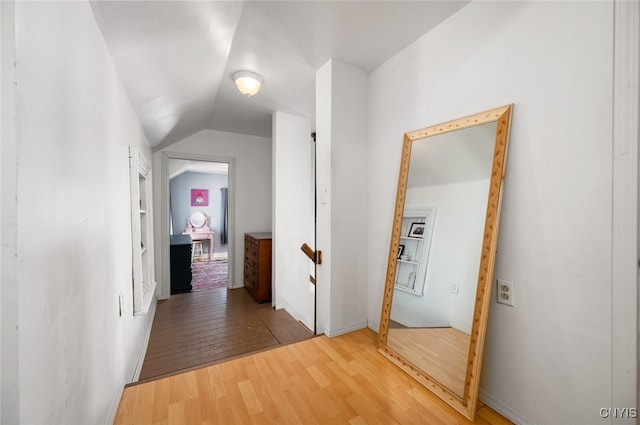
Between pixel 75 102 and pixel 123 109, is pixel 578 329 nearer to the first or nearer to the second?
pixel 75 102

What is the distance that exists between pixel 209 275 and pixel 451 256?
193 inches

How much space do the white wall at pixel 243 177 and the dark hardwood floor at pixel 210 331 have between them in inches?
32.5

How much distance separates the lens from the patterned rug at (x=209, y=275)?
450 cm

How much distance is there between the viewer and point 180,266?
4008 millimetres

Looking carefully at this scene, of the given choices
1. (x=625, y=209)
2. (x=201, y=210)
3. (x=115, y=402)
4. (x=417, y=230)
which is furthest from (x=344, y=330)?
(x=201, y=210)

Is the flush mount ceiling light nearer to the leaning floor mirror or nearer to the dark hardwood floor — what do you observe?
the leaning floor mirror

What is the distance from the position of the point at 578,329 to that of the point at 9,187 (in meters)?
1.95

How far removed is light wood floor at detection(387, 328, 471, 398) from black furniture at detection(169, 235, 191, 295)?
3481mm

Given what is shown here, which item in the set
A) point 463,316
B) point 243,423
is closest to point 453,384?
point 463,316

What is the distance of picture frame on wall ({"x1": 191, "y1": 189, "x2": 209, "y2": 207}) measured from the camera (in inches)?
277

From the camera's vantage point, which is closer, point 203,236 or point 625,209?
point 625,209

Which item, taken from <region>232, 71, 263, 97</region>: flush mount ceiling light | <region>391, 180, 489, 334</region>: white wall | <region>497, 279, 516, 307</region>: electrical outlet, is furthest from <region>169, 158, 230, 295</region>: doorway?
<region>497, 279, 516, 307</region>: electrical outlet

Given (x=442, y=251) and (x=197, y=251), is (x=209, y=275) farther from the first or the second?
(x=442, y=251)

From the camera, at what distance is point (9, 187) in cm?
55
